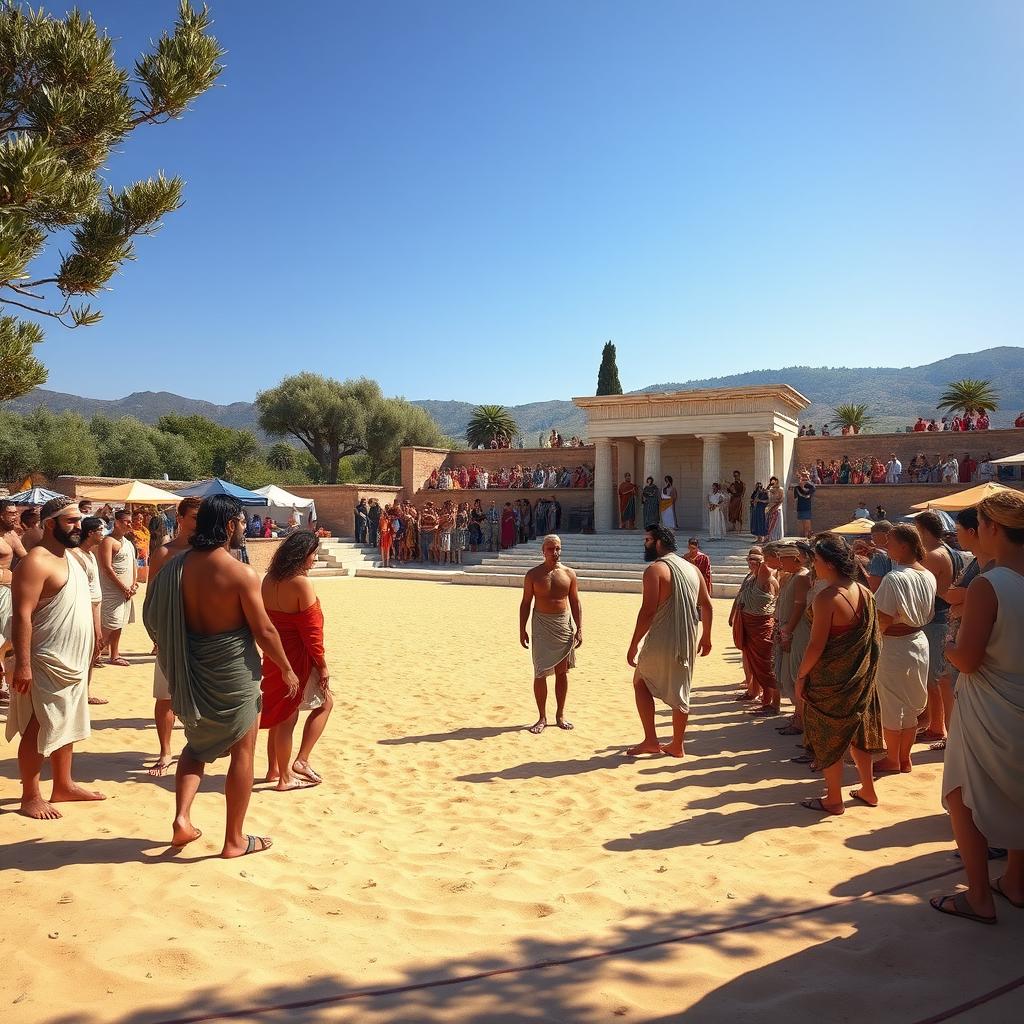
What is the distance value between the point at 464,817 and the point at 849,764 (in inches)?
114

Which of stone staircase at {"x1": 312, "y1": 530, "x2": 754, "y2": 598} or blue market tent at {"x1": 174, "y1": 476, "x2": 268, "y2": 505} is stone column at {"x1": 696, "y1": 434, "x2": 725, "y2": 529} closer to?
stone staircase at {"x1": 312, "y1": 530, "x2": 754, "y2": 598}

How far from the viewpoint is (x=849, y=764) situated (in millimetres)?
5711

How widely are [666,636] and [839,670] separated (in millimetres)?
1532

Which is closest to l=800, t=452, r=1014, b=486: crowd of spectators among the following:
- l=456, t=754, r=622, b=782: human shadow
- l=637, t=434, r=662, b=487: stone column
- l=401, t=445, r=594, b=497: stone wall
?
l=637, t=434, r=662, b=487: stone column

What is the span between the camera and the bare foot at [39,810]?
14.3 ft

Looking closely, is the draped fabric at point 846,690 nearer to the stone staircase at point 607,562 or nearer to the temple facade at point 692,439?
the stone staircase at point 607,562

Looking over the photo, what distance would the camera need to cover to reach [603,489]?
81.3ft

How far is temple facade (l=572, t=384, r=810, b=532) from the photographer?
881 inches

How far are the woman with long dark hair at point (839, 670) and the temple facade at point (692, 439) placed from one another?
1774cm

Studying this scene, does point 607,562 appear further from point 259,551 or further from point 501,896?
point 501,896

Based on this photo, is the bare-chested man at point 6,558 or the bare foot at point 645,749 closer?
the bare foot at point 645,749

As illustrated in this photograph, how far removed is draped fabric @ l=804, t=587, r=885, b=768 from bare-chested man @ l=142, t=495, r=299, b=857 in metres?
3.16

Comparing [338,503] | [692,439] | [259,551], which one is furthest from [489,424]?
[259,551]

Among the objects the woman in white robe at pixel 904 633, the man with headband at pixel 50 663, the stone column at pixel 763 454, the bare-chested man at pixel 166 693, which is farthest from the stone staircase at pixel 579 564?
the man with headband at pixel 50 663
